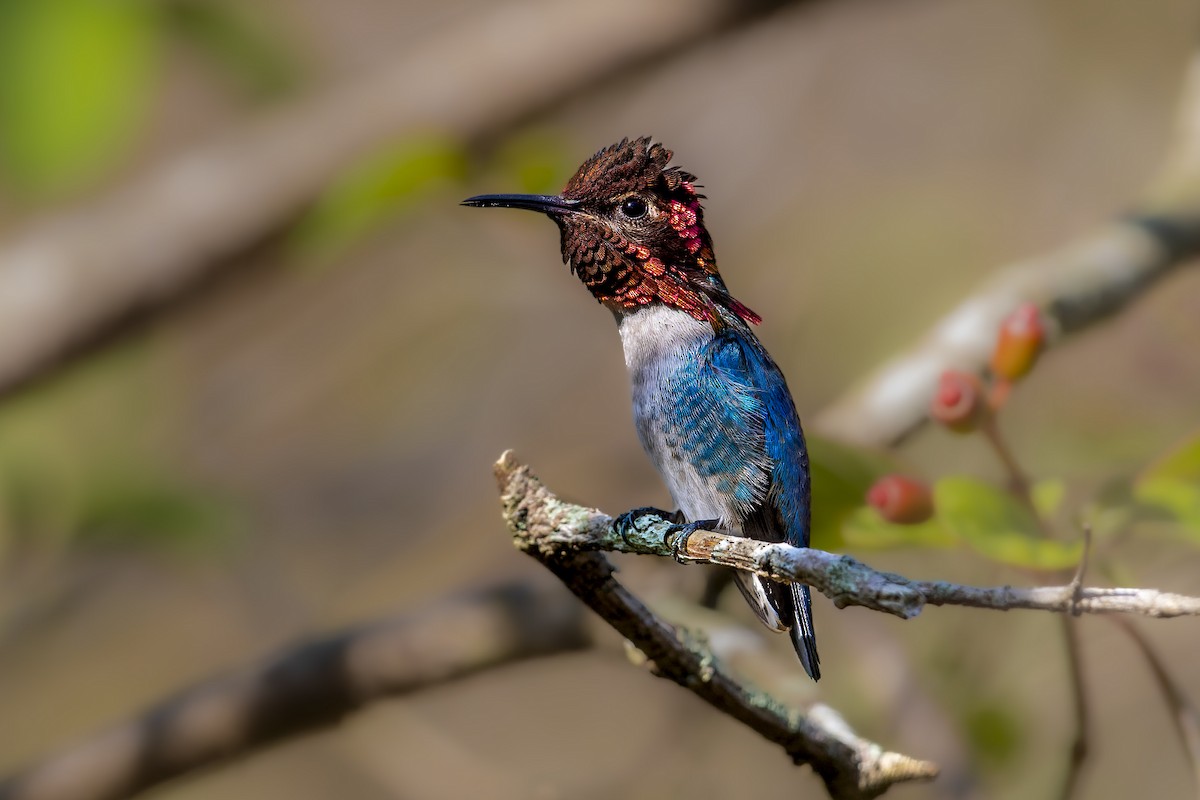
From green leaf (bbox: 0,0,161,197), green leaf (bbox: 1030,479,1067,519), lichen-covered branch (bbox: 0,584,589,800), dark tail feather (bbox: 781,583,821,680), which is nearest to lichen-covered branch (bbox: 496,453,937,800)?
dark tail feather (bbox: 781,583,821,680)

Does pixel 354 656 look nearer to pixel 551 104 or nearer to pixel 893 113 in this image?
pixel 551 104

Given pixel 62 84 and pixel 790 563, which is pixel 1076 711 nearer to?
pixel 790 563


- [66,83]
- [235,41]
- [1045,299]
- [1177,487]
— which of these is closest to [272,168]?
[235,41]

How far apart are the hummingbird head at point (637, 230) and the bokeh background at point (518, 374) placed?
3.36 ft

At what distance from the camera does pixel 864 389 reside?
8.08 ft

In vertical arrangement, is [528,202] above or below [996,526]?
above

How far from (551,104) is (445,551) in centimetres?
149

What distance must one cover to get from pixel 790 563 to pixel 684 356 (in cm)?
44

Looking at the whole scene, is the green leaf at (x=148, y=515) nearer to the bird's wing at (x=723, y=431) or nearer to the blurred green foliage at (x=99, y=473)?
the blurred green foliage at (x=99, y=473)

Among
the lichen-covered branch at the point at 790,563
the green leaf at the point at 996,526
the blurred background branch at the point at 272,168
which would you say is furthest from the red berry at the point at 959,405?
the blurred background branch at the point at 272,168

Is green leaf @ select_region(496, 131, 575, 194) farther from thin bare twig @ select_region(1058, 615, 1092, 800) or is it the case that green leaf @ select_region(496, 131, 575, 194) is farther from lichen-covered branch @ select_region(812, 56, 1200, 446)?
thin bare twig @ select_region(1058, 615, 1092, 800)

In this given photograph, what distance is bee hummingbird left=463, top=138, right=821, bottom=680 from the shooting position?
4.59 ft

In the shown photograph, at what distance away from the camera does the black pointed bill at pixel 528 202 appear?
4.31 ft

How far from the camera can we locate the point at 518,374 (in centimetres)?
410
